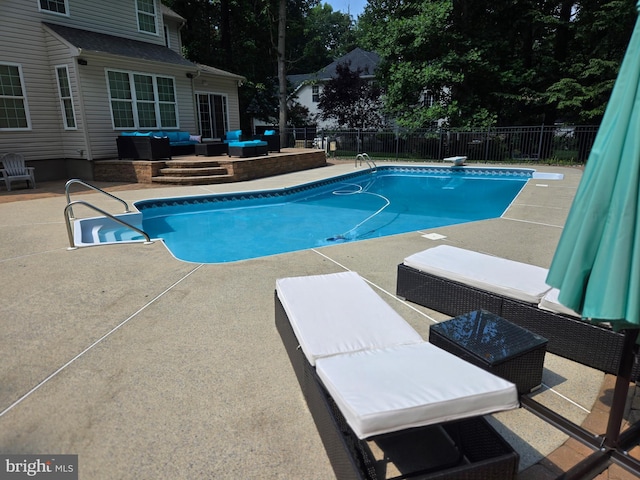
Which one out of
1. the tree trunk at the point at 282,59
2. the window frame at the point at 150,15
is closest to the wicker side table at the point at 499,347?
the window frame at the point at 150,15

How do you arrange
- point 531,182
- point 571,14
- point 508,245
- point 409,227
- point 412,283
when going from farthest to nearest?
point 571,14 → point 531,182 → point 409,227 → point 508,245 → point 412,283

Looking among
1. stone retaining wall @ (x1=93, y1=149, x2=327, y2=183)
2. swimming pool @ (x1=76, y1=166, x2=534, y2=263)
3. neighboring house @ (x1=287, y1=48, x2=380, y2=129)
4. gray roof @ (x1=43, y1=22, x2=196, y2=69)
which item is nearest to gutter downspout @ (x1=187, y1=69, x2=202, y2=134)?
gray roof @ (x1=43, y1=22, x2=196, y2=69)

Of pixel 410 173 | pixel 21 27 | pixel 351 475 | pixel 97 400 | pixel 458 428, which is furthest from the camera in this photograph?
pixel 410 173

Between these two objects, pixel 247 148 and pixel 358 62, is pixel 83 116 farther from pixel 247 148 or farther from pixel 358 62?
pixel 358 62

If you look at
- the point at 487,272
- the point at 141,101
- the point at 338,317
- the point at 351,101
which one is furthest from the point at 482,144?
the point at 338,317

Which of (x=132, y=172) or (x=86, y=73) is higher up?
(x=86, y=73)

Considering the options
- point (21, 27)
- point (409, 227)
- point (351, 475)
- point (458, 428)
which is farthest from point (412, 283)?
point (21, 27)

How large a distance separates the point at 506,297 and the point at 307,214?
6.82 m

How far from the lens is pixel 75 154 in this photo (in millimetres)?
11586

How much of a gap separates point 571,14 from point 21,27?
70.3 feet

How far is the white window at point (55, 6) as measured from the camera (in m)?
10.9

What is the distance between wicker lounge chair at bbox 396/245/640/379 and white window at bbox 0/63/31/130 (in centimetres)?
1197

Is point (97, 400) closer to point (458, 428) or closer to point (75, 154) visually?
point (458, 428)

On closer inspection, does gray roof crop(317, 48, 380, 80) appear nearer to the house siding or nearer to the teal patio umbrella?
the house siding
